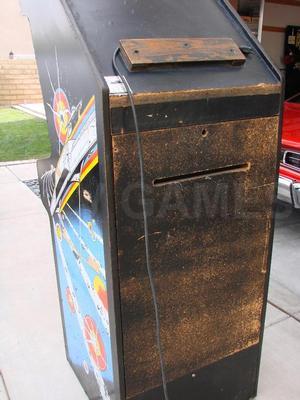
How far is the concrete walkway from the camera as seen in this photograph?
2.24 m

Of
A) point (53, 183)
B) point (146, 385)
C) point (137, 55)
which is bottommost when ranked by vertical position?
point (146, 385)

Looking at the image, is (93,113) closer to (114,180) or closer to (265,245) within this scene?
(114,180)

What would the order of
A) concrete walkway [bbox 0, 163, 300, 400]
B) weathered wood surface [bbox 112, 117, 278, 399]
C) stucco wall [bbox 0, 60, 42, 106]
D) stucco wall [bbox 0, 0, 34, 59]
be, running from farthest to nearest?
1. stucco wall [bbox 0, 0, 34, 59]
2. stucco wall [bbox 0, 60, 42, 106]
3. concrete walkway [bbox 0, 163, 300, 400]
4. weathered wood surface [bbox 112, 117, 278, 399]

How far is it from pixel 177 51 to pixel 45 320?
6.75 ft

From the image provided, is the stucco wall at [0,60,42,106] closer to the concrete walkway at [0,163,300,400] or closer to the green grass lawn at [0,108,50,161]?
the green grass lawn at [0,108,50,161]

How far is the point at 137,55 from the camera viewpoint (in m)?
1.38

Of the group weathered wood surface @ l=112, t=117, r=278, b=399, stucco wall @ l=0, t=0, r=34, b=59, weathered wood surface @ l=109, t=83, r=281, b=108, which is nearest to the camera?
weathered wood surface @ l=109, t=83, r=281, b=108

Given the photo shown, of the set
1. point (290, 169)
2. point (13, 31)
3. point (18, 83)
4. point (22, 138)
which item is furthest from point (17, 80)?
point (290, 169)

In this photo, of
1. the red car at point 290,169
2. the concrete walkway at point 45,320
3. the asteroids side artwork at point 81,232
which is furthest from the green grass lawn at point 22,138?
the asteroids side artwork at point 81,232

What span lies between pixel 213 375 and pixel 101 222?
3.06 feet

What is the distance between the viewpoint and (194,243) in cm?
163

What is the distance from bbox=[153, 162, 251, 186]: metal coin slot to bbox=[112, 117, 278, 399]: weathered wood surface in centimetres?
2

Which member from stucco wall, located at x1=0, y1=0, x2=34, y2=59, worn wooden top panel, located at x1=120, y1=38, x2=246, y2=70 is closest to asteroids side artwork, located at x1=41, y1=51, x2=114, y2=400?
worn wooden top panel, located at x1=120, y1=38, x2=246, y2=70

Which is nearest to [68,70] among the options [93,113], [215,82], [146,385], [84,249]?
[93,113]
